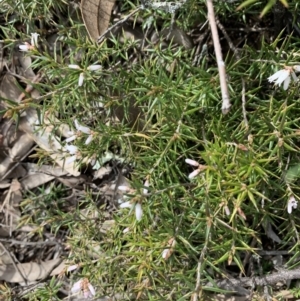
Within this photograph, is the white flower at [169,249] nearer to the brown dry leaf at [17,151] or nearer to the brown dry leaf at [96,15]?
the brown dry leaf at [96,15]

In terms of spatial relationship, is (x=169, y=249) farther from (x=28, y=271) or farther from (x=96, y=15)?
(x=28, y=271)

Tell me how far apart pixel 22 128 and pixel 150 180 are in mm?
1687

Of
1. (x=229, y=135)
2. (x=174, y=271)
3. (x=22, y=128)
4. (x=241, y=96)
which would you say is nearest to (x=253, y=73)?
(x=241, y=96)

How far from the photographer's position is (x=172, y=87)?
319cm

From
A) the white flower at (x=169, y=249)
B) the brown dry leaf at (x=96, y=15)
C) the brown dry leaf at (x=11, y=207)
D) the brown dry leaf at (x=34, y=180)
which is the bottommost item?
the brown dry leaf at (x=11, y=207)

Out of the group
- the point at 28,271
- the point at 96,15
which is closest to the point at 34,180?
the point at 28,271

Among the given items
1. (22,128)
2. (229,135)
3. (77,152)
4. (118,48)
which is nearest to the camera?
(229,135)

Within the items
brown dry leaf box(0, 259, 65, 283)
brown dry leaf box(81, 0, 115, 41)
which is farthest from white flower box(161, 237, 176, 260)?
brown dry leaf box(0, 259, 65, 283)

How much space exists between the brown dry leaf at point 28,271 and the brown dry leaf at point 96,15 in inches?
78.7

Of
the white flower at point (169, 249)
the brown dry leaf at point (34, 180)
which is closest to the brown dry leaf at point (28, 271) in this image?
the brown dry leaf at point (34, 180)

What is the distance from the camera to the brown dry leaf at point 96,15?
347cm

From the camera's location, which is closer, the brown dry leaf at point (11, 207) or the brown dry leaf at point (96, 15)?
the brown dry leaf at point (96, 15)

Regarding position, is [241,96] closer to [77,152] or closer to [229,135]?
[229,135]

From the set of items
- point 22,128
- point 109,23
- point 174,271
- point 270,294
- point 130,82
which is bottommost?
point 270,294
